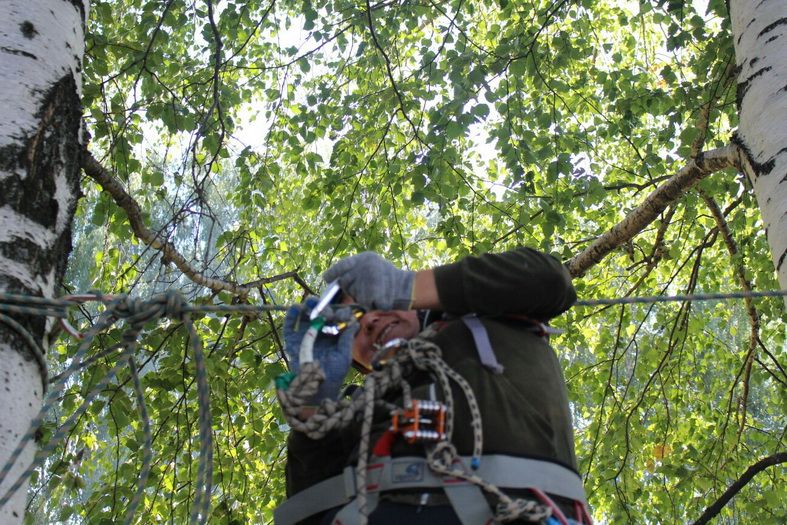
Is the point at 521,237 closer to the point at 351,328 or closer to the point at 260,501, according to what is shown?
the point at 260,501

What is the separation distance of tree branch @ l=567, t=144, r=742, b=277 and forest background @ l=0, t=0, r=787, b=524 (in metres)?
0.01

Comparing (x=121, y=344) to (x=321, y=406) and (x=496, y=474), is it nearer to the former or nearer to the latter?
(x=321, y=406)

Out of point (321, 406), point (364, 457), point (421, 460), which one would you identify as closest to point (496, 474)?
point (421, 460)

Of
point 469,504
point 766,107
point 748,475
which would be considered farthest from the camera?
point 748,475

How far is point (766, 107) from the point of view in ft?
6.70

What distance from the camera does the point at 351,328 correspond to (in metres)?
1.77

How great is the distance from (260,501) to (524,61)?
273 cm

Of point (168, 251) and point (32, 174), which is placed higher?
point (168, 251)

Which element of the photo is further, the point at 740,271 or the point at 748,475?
the point at 740,271

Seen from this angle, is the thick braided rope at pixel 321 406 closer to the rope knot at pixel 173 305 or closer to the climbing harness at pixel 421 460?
the climbing harness at pixel 421 460

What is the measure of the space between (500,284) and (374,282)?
284mm

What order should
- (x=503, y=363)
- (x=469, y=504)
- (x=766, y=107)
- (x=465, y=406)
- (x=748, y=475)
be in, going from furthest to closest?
(x=748, y=475) < (x=766, y=107) < (x=503, y=363) < (x=465, y=406) < (x=469, y=504)

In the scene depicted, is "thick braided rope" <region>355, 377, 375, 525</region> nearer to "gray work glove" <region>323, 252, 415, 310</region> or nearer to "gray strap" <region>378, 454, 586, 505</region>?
"gray strap" <region>378, 454, 586, 505</region>

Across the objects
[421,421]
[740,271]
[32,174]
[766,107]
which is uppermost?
[740,271]
